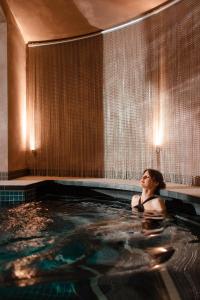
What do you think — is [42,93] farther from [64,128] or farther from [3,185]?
[3,185]

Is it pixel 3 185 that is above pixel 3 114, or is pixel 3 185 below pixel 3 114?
below

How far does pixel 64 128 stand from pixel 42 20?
2.38 metres

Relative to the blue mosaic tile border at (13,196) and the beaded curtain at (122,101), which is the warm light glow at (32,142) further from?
the blue mosaic tile border at (13,196)

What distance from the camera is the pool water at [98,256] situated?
226 cm

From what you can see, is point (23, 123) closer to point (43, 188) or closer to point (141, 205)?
point (43, 188)

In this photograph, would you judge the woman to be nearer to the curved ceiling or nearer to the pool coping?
the pool coping

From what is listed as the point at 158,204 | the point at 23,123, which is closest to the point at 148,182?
the point at 158,204

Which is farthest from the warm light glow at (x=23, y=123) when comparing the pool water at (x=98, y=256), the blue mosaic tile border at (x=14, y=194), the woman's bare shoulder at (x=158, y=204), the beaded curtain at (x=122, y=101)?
the woman's bare shoulder at (x=158, y=204)

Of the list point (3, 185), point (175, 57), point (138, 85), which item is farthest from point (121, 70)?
point (3, 185)

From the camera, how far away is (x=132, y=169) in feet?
23.3

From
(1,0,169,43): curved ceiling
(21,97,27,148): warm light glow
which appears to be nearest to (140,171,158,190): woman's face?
(1,0,169,43): curved ceiling

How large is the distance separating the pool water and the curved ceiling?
398cm

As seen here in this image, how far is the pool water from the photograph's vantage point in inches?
88.8

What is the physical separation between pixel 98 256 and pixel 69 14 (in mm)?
5674
